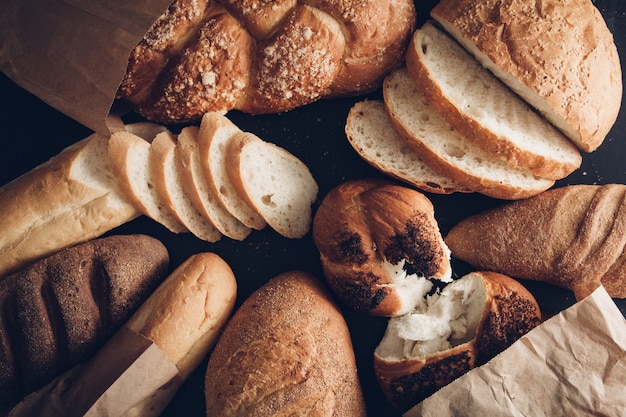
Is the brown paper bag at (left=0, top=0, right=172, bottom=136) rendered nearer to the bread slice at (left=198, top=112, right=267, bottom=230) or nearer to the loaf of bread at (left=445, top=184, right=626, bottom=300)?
the bread slice at (left=198, top=112, right=267, bottom=230)

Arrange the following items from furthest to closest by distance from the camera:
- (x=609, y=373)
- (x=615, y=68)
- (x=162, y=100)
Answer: (x=162, y=100) < (x=615, y=68) < (x=609, y=373)

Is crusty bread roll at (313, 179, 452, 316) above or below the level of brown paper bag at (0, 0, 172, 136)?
below

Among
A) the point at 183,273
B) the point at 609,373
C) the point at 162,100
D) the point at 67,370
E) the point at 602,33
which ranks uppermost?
the point at 602,33

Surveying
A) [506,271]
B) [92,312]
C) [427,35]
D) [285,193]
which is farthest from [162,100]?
[506,271]

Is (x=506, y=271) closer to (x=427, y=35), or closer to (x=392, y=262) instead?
(x=392, y=262)

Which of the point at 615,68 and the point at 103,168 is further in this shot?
the point at 103,168

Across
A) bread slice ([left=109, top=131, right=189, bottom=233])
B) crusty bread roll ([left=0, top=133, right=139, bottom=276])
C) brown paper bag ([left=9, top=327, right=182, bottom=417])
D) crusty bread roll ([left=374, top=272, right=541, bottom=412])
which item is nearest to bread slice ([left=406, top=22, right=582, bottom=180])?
crusty bread roll ([left=374, top=272, right=541, bottom=412])
